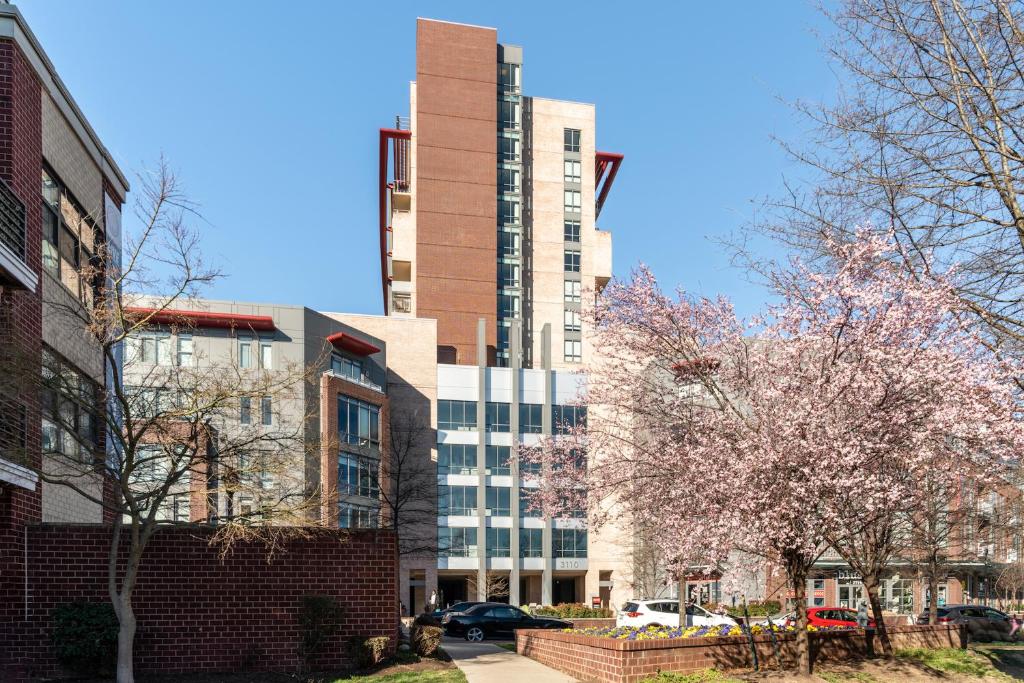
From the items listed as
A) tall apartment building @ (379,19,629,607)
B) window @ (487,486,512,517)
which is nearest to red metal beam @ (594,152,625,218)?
tall apartment building @ (379,19,629,607)

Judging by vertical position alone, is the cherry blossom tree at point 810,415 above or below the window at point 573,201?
below

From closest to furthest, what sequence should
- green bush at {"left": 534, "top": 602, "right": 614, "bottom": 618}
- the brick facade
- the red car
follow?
the brick facade
the red car
green bush at {"left": 534, "top": 602, "right": 614, "bottom": 618}

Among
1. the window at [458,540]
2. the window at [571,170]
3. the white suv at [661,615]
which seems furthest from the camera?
the window at [571,170]

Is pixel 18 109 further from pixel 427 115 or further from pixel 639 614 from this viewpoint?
pixel 427 115

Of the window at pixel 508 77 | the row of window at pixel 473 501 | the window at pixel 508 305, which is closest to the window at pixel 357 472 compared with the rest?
the row of window at pixel 473 501

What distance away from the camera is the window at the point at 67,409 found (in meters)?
16.3

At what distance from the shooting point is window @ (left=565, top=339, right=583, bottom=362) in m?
87.2

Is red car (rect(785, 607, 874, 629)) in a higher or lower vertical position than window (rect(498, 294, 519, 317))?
lower

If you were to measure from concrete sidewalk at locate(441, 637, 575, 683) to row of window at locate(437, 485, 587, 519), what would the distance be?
147ft

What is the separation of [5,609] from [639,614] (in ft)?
67.5

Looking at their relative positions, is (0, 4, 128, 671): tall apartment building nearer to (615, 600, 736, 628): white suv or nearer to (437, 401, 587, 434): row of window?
(615, 600, 736, 628): white suv

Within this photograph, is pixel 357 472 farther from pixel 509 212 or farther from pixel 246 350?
pixel 509 212

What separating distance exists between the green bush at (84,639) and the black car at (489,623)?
18.3 meters

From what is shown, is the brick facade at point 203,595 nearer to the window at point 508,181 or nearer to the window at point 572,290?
the window at point 572,290
